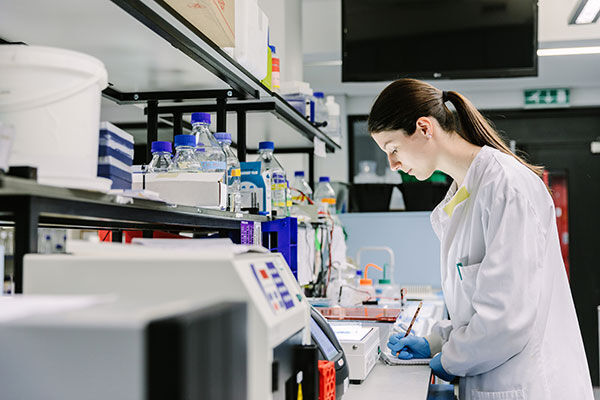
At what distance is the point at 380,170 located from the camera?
5.77 metres

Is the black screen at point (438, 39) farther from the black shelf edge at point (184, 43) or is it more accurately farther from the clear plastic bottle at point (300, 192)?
the black shelf edge at point (184, 43)

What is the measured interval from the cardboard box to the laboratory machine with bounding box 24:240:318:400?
780 mm

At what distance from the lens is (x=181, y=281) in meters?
0.86

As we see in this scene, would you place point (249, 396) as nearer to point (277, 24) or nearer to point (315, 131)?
point (315, 131)

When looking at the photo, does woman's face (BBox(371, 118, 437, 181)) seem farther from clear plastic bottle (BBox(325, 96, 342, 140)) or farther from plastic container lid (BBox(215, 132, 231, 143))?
clear plastic bottle (BBox(325, 96, 342, 140))

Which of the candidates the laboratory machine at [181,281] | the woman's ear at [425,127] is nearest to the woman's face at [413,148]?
the woman's ear at [425,127]

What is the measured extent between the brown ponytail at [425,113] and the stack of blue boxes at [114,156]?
997 mm

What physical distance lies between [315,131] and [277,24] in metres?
0.96

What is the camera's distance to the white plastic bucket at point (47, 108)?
0.85 m

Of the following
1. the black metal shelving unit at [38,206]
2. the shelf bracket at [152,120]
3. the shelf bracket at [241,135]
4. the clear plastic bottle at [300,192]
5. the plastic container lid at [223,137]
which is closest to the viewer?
the black metal shelving unit at [38,206]

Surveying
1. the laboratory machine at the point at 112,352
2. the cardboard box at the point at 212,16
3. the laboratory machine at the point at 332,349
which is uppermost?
the cardboard box at the point at 212,16

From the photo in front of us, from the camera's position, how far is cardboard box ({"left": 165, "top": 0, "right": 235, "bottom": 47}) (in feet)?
4.96

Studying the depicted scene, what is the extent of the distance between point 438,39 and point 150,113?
7.10ft

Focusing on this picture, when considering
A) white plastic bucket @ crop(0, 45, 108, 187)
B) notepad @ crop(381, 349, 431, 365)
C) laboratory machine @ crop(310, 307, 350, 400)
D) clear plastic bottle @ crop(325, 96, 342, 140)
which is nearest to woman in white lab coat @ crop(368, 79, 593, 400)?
notepad @ crop(381, 349, 431, 365)
